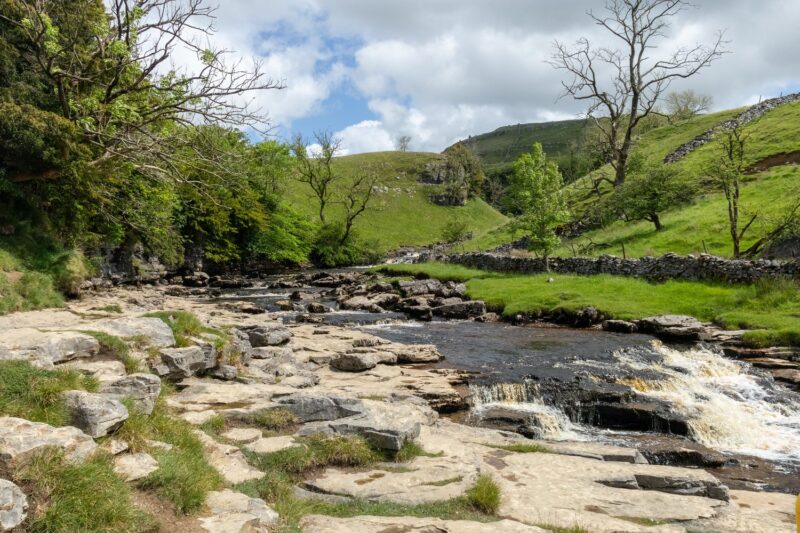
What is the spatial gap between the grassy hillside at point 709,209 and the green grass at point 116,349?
114 feet

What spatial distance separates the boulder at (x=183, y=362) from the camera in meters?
11.9

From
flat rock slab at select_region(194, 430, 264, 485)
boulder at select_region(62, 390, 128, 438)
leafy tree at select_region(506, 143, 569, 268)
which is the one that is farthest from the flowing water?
leafy tree at select_region(506, 143, 569, 268)

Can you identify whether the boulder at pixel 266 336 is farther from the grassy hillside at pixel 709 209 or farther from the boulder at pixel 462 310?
the grassy hillside at pixel 709 209

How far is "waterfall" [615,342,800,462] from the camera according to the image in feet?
45.9

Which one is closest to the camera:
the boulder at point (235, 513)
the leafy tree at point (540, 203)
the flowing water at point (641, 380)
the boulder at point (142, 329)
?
the boulder at point (235, 513)

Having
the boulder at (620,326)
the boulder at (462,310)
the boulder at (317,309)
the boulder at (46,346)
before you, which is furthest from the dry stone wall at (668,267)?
the boulder at (46,346)

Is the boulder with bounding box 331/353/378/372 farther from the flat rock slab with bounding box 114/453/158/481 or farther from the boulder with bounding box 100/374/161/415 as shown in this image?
the flat rock slab with bounding box 114/453/158/481

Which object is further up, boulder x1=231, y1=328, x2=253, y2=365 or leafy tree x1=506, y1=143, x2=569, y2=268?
leafy tree x1=506, y1=143, x2=569, y2=268

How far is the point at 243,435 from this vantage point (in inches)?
370

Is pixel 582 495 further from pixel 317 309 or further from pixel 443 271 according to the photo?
pixel 443 271

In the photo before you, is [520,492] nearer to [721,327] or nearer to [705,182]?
[721,327]

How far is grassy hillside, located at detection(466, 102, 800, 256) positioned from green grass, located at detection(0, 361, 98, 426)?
3649cm

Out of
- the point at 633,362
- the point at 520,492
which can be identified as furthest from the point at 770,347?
the point at 520,492

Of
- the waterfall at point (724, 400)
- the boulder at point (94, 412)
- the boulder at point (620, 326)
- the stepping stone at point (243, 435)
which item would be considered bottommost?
the waterfall at point (724, 400)
